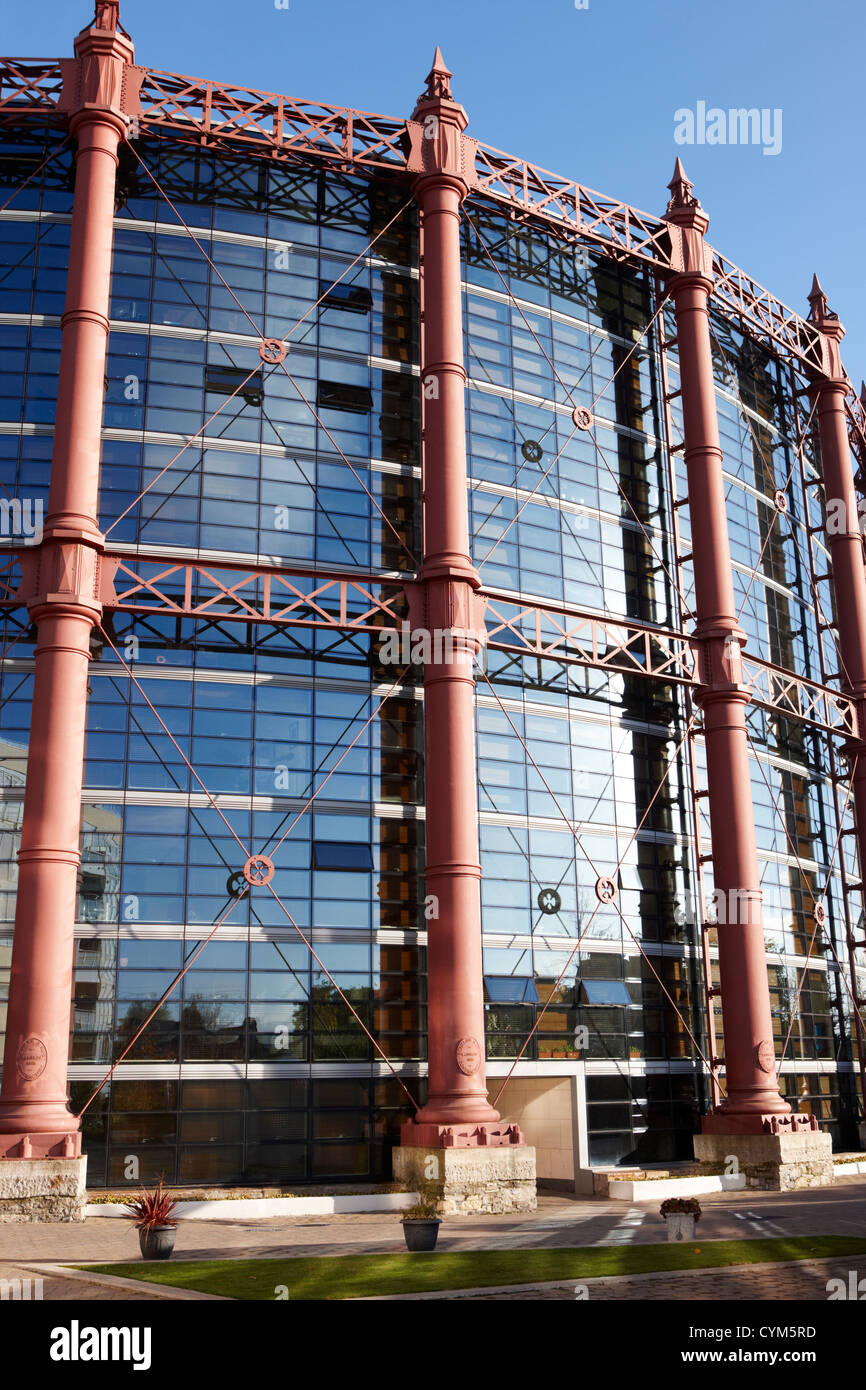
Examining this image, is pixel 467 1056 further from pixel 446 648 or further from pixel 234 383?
pixel 234 383

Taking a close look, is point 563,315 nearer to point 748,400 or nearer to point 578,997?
point 748,400

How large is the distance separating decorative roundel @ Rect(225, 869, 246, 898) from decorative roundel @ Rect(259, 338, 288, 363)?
42.0 feet

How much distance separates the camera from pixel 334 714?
2912 centimetres

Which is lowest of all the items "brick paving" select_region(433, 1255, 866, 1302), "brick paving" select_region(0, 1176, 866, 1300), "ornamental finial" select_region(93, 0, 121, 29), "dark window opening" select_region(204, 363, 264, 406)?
"brick paving" select_region(0, 1176, 866, 1300)

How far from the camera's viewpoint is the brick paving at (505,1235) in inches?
540

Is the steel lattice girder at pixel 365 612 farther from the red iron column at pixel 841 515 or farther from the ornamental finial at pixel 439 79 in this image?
the ornamental finial at pixel 439 79

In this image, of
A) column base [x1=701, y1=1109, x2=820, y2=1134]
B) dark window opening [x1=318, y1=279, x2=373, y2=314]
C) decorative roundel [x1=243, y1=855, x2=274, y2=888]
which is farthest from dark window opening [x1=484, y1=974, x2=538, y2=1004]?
dark window opening [x1=318, y1=279, x2=373, y2=314]

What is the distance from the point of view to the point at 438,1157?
23625mm

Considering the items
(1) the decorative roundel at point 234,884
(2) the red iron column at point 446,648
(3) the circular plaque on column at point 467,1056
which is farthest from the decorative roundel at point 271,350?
(3) the circular plaque on column at point 467,1056

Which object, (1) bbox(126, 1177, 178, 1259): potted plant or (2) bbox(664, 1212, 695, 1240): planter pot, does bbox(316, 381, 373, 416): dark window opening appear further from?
(2) bbox(664, 1212, 695, 1240): planter pot

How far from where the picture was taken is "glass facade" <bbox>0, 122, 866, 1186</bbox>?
2656 centimetres

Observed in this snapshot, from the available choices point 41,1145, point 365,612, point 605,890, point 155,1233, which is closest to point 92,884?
point 41,1145

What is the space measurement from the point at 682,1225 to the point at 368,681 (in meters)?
15.1

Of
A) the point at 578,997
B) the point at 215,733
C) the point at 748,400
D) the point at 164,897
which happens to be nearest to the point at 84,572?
the point at 215,733
